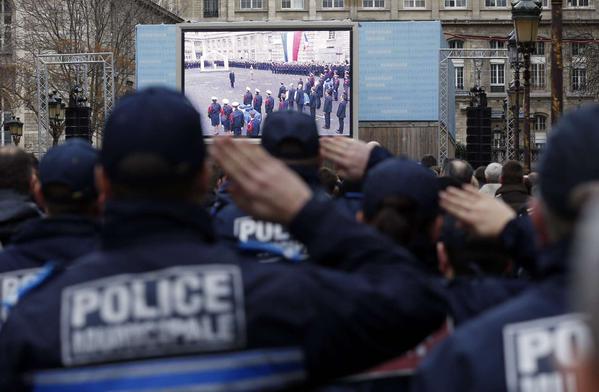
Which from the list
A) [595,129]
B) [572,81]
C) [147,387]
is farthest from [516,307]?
[572,81]

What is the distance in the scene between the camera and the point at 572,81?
72.5 m

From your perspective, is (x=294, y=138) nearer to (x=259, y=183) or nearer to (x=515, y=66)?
(x=259, y=183)

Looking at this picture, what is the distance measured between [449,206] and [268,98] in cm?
3354

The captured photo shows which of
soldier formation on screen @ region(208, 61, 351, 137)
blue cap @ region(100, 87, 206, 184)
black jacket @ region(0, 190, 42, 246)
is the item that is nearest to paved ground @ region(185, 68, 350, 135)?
soldier formation on screen @ region(208, 61, 351, 137)

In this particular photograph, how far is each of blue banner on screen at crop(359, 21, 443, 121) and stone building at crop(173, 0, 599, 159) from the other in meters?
29.1

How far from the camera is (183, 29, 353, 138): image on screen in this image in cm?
3662

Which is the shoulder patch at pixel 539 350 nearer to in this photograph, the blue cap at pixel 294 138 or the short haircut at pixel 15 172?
the blue cap at pixel 294 138

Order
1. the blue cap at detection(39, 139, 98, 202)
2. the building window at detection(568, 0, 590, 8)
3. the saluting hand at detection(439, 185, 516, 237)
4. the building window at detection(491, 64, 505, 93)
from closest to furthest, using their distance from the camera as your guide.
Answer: the saluting hand at detection(439, 185, 516, 237), the blue cap at detection(39, 139, 98, 202), the building window at detection(568, 0, 590, 8), the building window at detection(491, 64, 505, 93)

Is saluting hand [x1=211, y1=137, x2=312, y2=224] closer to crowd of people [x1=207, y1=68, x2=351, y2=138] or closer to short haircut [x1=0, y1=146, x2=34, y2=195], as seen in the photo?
short haircut [x1=0, y1=146, x2=34, y2=195]

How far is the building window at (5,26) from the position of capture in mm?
57369

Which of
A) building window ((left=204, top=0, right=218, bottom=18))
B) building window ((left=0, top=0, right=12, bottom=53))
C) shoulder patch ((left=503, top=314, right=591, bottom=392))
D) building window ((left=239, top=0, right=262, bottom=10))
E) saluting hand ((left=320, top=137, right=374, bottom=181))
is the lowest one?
shoulder patch ((left=503, top=314, right=591, bottom=392))

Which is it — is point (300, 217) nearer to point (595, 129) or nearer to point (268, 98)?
point (595, 129)

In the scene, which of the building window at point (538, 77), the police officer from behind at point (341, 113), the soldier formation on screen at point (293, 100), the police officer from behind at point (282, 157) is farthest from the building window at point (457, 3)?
the police officer from behind at point (282, 157)

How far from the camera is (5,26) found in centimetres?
5794
